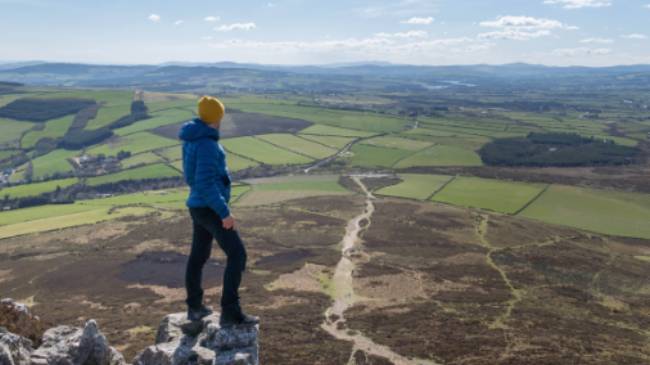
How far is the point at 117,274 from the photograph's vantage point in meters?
57.8

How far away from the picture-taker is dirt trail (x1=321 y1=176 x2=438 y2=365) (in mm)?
36344

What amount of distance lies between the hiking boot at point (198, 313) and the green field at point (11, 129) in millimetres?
164662

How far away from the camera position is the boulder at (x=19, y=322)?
57.7 ft

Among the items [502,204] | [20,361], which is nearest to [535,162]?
[502,204]

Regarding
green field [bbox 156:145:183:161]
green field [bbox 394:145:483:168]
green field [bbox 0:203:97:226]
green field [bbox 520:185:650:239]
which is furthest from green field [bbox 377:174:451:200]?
green field [bbox 0:203:97:226]

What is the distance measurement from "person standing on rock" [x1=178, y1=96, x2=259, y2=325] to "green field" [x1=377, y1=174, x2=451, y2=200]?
85.2 metres

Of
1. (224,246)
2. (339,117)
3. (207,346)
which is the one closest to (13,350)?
(207,346)

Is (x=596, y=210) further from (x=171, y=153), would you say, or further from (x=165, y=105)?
(x=165, y=105)

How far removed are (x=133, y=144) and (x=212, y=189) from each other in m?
137

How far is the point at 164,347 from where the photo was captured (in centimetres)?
1239

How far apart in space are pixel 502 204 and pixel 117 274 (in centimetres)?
6562

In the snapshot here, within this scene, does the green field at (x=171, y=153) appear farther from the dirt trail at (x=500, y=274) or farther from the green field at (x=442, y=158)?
the dirt trail at (x=500, y=274)

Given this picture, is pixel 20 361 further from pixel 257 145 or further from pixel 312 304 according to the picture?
pixel 257 145

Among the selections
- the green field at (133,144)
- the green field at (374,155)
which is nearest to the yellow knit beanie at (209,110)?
the green field at (374,155)
